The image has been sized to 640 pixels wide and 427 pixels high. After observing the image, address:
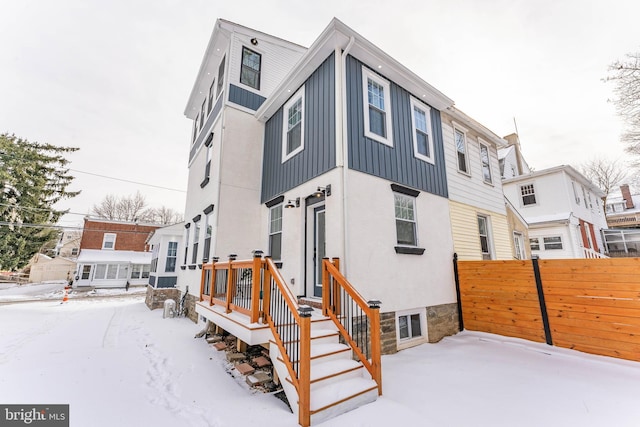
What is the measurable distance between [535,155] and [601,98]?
58.0 feet

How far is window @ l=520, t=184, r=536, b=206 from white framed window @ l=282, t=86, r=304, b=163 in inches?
631

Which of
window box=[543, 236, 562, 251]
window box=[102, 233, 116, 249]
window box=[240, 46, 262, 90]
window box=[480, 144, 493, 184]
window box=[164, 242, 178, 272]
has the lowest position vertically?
window box=[164, 242, 178, 272]

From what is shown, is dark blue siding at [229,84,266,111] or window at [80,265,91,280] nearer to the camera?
dark blue siding at [229,84,266,111]

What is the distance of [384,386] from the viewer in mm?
3545

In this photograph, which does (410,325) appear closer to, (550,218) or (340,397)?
(340,397)

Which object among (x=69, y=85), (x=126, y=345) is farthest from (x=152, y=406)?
(x=69, y=85)

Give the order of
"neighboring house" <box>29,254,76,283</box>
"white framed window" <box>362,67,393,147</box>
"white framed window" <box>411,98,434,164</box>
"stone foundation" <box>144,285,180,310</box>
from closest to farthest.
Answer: "white framed window" <box>362,67,393,147</box> → "white framed window" <box>411,98,434,164</box> → "stone foundation" <box>144,285,180,310</box> → "neighboring house" <box>29,254,76,283</box>

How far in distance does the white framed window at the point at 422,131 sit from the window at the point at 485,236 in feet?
11.1

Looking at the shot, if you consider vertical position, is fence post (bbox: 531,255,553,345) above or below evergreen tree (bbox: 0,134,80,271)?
below

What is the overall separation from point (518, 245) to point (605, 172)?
28.0m

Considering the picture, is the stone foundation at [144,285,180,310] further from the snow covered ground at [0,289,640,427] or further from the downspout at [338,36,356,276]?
the downspout at [338,36,356,276]

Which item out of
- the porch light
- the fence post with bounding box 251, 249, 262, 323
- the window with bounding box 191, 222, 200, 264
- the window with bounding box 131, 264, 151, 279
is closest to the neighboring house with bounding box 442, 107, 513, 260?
the porch light

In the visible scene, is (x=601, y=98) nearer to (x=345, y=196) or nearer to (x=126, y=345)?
(x=345, y=196)

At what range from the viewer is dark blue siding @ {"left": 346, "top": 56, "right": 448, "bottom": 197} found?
537 centimetres
